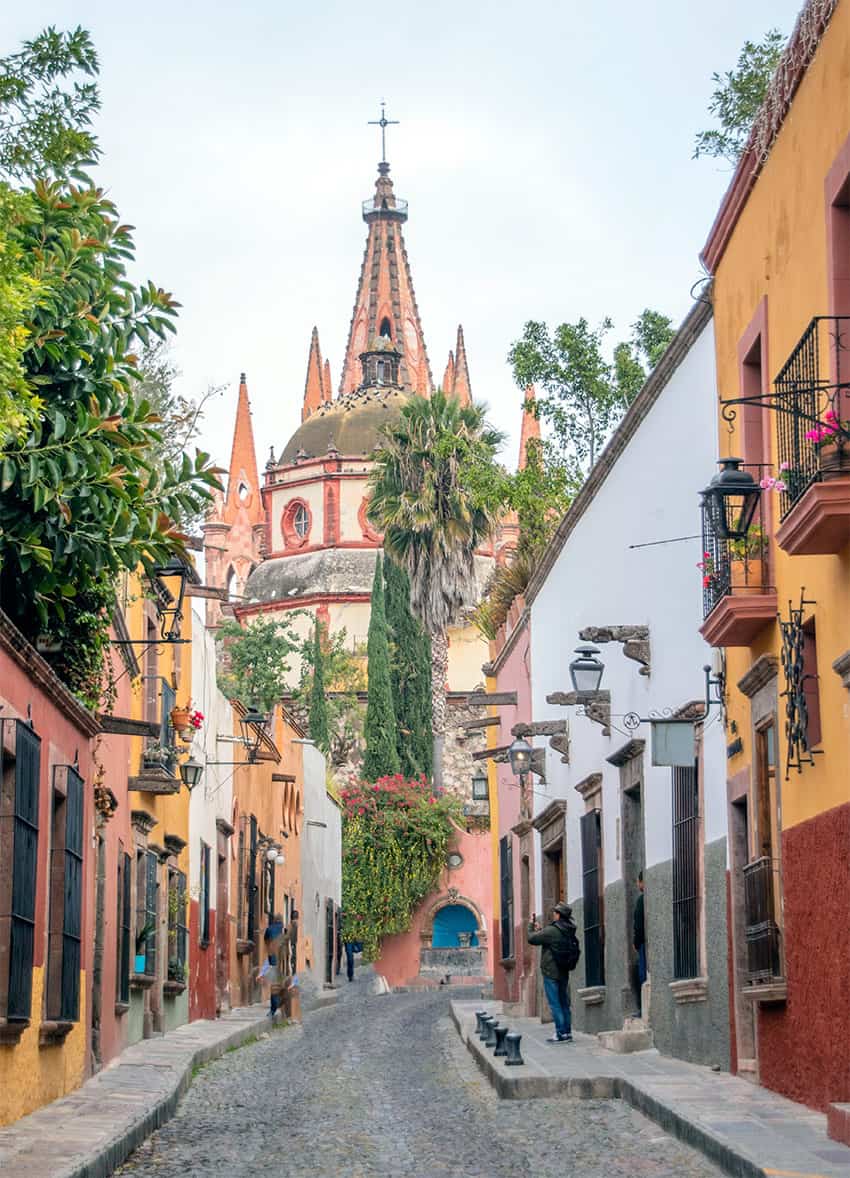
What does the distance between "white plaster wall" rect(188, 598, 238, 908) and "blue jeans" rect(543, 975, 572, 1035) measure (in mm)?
7418

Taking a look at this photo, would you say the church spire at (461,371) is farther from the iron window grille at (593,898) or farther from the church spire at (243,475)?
the iron window grille at (593,898)

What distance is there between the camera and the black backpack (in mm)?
18328

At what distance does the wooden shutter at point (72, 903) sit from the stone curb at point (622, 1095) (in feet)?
11.2

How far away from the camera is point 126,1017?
20.3 metres

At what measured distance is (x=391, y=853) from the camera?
49938mm

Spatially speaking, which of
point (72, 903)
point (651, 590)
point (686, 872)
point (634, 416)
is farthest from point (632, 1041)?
point (72, 903)

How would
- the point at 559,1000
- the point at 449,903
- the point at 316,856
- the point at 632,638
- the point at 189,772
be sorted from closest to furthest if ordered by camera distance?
1. the point at 632,638
2. the point at 559,1000
3. the point at 189,772
4. the point at 316,856
5. the point at 449,903

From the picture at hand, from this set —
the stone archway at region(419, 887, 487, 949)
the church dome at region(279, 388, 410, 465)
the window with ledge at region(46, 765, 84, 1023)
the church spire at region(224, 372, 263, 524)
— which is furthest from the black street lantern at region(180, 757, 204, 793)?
the church spire at region(224, 372, 263, 524)

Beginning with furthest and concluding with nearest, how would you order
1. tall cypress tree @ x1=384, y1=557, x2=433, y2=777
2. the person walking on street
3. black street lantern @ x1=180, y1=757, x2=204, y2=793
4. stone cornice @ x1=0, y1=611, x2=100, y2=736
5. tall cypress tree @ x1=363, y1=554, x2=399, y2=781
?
tall cypress tree @ x1=384, y1=557, x2=433, y2=777 < tall cypress tree @ x1=363, y1=554, x2=399, y2=781 < black street lantern @ x1=180, y1=757, x2=204, y2=793 < the person walking on street < stone cornice @ x1=0, y1=611, x2=100, y2=736

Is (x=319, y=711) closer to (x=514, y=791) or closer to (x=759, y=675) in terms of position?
(x=514, y=791)

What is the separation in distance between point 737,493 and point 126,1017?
10.8m

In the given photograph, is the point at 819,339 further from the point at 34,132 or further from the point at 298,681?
the point at 298,681

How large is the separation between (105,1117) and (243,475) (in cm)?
7401

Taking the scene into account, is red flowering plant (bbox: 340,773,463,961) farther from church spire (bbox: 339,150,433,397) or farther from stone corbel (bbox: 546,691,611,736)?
church spire (bbox: 339,150,433,397)
